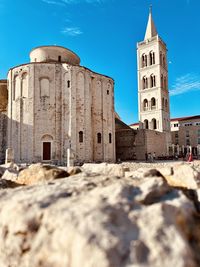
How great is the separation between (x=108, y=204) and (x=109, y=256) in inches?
23.0

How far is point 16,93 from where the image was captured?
2856 centimetres

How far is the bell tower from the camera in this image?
49.5 m

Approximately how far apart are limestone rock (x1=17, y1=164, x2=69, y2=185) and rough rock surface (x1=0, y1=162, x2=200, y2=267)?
1.83 metres

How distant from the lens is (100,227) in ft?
7.63

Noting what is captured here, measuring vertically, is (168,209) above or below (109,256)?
above

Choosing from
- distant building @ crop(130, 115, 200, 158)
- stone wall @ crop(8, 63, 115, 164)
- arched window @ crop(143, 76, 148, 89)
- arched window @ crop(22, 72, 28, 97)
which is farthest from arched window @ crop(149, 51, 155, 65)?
arched window @ crop(22, 72, 28, 97)

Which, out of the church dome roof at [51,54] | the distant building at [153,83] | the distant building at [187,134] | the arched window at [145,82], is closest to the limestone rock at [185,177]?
the church dome roof at [51,54]

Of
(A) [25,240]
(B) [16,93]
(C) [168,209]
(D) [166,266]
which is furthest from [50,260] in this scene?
(B) [16,93]

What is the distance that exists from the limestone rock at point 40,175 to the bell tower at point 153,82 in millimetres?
44436

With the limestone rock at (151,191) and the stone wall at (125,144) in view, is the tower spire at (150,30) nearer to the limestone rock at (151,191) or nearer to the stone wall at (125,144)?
the stone wall at (125,144)

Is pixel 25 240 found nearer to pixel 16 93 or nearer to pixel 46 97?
pixel 46 97

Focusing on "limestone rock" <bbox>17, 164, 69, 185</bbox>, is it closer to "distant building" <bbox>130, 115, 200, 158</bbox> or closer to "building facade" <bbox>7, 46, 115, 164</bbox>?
"building facade" <bbox>7, 46, 115, 164</bbox>

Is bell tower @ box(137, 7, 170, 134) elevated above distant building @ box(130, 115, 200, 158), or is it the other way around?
bell tower @ box(137, 7, 170, 134)

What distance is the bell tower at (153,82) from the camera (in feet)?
163
